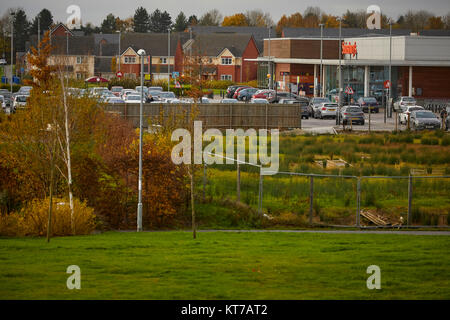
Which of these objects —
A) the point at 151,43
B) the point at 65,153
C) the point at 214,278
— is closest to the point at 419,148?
the point at 65,153

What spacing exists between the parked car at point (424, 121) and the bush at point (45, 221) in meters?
37.3

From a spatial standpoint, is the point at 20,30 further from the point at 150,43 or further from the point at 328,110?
the point at 328,110

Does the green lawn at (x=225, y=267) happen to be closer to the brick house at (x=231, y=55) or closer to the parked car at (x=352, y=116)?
the parked car at (x=352, y=116)

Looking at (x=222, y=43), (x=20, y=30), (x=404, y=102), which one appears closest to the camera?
(x=404, y=102)

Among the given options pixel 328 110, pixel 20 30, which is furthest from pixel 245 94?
pixel 20 30

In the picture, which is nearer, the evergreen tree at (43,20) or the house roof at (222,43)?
the house roof at (222,43)

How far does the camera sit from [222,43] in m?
124

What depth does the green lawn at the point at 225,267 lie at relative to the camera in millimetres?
13461

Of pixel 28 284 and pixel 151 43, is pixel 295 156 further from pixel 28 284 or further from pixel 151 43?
pixel 151 43

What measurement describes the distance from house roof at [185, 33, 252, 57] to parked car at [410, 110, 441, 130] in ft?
224

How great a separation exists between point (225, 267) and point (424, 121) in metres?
42.8

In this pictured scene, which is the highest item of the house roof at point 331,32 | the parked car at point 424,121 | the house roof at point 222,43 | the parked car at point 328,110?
the house roof at point 331,32

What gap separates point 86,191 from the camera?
2616 centimetres

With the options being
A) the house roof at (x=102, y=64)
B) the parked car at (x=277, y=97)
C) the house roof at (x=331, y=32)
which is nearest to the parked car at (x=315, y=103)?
the parked car at (x=277, y=97)
